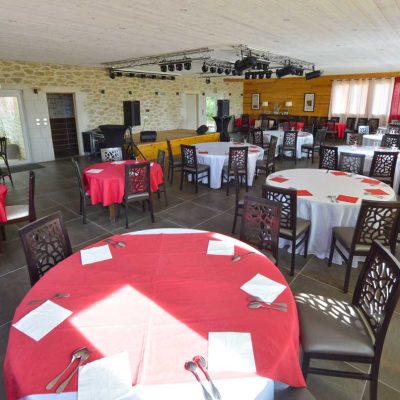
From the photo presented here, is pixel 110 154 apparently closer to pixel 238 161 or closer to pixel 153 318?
pixel 238 161

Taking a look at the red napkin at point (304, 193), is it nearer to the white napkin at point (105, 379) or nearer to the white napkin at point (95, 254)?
the white napkin at point (95, 254)

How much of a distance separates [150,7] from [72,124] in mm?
6868

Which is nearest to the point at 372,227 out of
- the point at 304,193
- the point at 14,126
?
the point at 304,193

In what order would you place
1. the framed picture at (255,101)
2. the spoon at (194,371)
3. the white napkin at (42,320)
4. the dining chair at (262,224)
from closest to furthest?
the spoon at (194,371)
the white napkin at (42,320)
the dining chair at (262,224)
the framed picture at (255,101)

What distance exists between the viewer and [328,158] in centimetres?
483

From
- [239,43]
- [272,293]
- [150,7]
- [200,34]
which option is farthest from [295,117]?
[272,293]

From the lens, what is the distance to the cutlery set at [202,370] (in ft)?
3.07

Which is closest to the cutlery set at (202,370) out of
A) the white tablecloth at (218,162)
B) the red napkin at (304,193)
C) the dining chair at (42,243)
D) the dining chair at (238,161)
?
the dining chair at (42,243)

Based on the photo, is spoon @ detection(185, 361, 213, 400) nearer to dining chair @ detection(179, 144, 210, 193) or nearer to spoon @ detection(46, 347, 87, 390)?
spoon @ detection(46, 347, 87, 390)

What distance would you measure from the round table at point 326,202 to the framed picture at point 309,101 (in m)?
11.1

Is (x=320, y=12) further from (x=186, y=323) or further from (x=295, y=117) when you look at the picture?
(x=295, y=117)

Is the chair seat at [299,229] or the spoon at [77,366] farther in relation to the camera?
the chair seat at [299,229]

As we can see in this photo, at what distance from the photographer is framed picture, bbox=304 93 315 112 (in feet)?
43.9

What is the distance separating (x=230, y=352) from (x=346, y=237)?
6.73 ft
